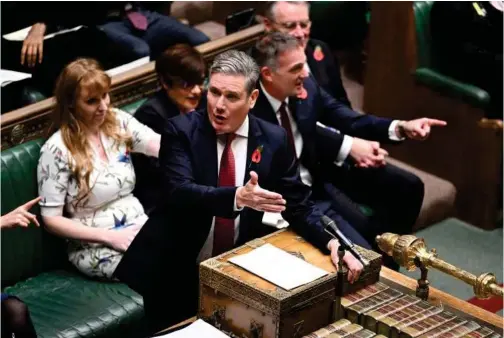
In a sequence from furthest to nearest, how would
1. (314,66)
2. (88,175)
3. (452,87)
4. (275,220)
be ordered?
1. (452,87)
2. (314,66)
3. (88,175)
4. (275,220)

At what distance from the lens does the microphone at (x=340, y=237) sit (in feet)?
10.6

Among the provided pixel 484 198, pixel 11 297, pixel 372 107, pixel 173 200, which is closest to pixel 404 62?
pixel 372 107

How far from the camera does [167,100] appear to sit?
4414 millimetres

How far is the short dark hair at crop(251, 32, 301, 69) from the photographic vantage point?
4.17 meters

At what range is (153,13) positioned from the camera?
5551mm

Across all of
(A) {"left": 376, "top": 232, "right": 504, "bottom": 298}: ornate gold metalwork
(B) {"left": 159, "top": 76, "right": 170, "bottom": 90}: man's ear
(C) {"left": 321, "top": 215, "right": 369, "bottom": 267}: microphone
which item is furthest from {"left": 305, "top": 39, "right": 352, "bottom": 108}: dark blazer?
(C) {"left": 321, "top": 215, "right": 369, "bottom": 267}: microphone

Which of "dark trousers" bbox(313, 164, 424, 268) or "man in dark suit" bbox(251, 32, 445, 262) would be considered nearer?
"man in dark suit" bbox(251, 32, 445, 262)

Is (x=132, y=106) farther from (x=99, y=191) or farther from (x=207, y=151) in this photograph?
(x=207, y=151)

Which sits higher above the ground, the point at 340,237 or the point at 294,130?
the point at 340,237

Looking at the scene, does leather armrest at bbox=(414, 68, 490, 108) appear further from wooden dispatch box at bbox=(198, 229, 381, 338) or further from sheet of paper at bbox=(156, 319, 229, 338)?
sheet of paper at bbox=(156, 319, 229, 338)

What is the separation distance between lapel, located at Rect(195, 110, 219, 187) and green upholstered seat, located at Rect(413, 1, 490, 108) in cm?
209

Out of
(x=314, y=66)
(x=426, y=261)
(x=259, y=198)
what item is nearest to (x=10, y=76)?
(x=314, y=66)

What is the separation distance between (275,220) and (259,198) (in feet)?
1.61

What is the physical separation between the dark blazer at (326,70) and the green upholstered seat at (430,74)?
79 cm
